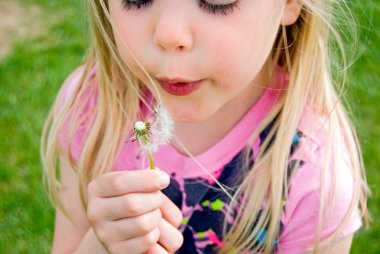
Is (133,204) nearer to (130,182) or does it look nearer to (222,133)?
(130,182)

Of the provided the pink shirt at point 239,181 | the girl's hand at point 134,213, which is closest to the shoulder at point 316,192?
the pink shirt at point 239,181

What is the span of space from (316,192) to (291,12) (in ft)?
1.34

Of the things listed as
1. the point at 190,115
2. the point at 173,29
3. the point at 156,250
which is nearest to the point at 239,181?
the point at 190,115

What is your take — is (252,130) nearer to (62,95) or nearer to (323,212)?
(323,212)

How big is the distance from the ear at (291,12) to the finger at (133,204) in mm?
481

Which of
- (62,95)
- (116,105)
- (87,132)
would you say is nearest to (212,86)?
(116,105)

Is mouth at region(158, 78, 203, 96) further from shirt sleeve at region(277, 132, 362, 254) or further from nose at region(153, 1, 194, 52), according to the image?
shirt sleeve at region(277, 132, 362, 254)

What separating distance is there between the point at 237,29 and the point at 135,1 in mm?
201

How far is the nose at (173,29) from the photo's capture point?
1.12m

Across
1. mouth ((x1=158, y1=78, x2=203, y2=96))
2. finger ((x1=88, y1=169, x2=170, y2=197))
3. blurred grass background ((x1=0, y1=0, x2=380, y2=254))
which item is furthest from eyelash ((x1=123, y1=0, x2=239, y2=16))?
blurred grass background ((x1=0, y1=0, x2=380, y2=254))

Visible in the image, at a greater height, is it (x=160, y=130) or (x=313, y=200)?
(x=160, y=130)

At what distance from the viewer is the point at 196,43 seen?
3.78 ft

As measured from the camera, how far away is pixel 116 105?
5.03ft

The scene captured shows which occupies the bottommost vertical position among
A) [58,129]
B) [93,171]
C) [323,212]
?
[323,212]
